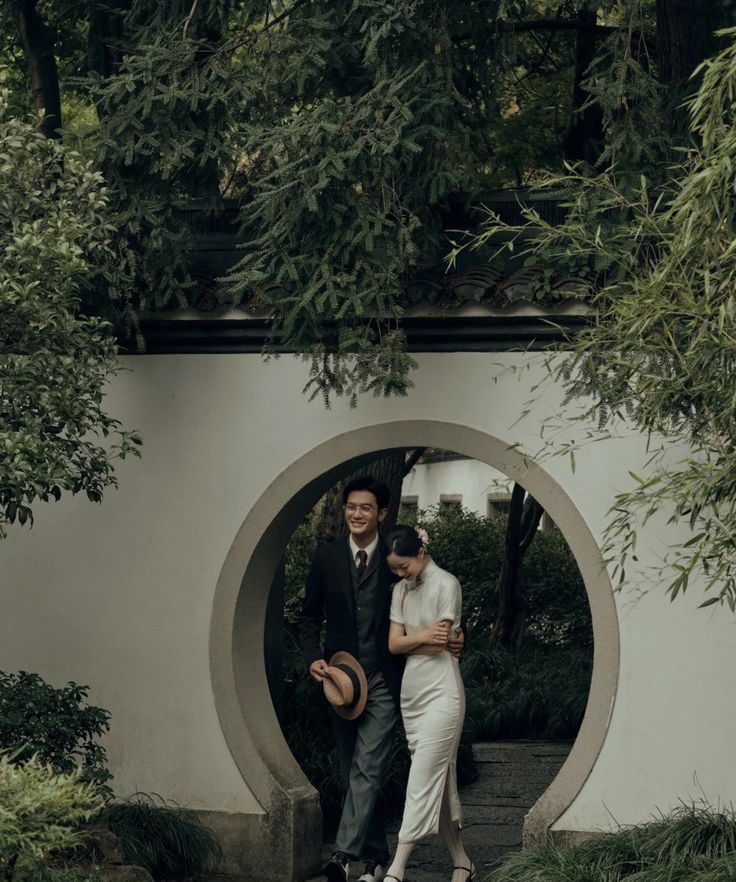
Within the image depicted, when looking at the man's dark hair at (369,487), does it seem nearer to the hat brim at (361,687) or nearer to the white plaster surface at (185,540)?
the white plaster surface at (185,540)

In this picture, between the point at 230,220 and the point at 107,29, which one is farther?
the point at 107,29

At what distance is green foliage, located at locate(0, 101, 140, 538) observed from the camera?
6922 mm

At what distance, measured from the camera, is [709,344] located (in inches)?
222

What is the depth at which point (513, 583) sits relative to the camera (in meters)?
15.6

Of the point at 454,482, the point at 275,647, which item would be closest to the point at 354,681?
the point at 275,647

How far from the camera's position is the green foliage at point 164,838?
8.03m

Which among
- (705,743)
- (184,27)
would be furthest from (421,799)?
(184,27)

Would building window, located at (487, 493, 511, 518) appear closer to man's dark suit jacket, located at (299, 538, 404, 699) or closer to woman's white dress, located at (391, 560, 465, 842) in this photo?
man's dark suit jacket, located at (299, 538, 404, 699)

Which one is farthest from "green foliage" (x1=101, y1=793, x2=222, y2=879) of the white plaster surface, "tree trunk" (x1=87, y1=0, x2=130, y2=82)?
"tree trunk" (x1=87, y1=0, x2=130, y2=82)

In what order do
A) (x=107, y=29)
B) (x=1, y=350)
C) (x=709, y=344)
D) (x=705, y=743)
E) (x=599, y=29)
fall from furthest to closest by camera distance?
(x=599, y=29)
(x=107, y=29)
(x=705, y=743)
(x=1, y=350)
(x=709, y=344)

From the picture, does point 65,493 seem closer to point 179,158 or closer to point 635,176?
point 179,158

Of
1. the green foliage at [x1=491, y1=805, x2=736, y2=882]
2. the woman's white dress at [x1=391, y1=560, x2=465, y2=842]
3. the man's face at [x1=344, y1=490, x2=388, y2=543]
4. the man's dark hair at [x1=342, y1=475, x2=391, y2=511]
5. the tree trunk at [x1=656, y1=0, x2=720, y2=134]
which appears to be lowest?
the green foliage at [x1=491, y1=805, x2=736, y2=882]

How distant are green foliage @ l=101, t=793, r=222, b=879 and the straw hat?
1.09 metres

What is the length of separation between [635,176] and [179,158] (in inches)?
90.3
